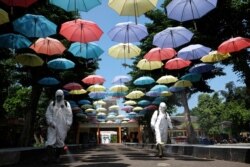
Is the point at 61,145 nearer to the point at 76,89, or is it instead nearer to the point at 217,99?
the point at 76,89

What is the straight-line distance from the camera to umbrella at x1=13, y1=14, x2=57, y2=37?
13164 mm

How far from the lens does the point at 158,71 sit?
24.8 m

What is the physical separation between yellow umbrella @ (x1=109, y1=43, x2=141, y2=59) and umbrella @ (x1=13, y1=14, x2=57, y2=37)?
4351 millimetres

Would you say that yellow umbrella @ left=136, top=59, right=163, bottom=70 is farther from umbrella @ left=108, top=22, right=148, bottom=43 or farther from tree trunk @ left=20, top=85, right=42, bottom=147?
tree trunk @ left=20, top=85, right=42, bottom=147

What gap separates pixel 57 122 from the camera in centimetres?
1077

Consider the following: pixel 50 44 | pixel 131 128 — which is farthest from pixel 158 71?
pixel 131 128

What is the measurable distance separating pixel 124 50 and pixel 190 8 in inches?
209

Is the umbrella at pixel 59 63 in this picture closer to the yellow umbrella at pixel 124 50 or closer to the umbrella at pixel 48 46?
the yellow umbrella at pixel 124 50

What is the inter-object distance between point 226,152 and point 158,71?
46.3 ft

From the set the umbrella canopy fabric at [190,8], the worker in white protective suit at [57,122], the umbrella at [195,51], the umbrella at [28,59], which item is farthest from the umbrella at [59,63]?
the worker in white protective suit at [57,122]

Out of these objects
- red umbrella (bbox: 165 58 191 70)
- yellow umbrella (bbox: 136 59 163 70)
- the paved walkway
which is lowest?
the paved walkway

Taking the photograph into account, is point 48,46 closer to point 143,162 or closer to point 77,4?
point 77,4

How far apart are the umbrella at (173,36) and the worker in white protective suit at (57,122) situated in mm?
6088

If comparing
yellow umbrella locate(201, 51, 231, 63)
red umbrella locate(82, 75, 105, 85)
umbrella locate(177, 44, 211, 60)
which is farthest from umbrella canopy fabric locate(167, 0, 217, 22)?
red umbrella locate(82, 75, 105, 85)
